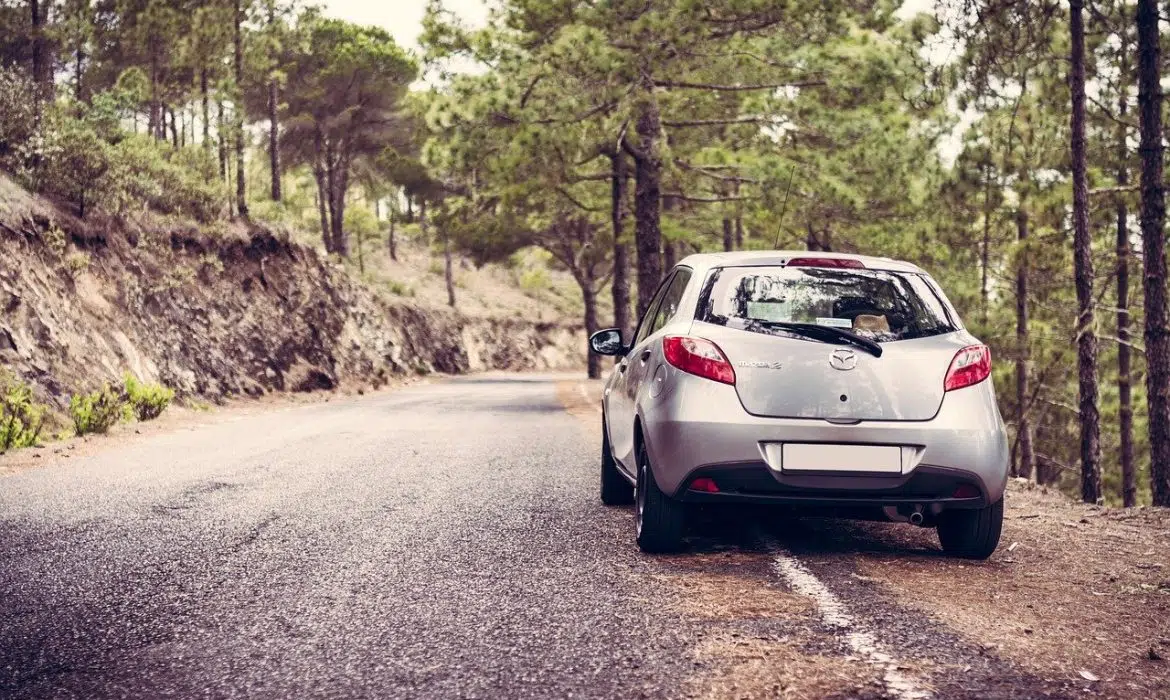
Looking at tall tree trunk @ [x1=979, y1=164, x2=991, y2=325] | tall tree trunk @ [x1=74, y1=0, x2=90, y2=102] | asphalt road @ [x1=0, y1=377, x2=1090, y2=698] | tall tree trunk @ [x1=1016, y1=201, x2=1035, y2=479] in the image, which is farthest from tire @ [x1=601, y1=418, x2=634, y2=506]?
tall tree trunk @ [x1=74, y1=0, x2=90, y2=102]

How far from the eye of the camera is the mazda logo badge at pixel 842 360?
5.07 meters

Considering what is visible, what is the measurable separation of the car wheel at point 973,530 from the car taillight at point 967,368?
73 cm

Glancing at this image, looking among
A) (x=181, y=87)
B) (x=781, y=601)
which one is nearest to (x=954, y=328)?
(x=781, y=601)

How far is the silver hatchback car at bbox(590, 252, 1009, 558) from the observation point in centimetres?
500

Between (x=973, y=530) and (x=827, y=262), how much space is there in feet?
5.47

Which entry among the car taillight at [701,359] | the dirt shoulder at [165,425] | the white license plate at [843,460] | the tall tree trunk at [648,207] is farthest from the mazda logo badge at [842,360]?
the tall tree trunk at [648,207]

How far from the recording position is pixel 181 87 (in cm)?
2714

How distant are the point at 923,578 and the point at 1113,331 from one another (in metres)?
22.9

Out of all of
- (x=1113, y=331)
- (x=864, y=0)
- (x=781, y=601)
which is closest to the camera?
(x=781, y=601)

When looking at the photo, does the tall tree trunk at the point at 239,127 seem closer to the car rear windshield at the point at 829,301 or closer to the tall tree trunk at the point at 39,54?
the tall tree trunk at the point at 39,54

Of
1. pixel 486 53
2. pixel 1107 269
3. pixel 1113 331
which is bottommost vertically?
pixel 1113 331

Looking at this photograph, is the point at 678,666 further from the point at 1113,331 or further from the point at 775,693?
the point at 1113,331

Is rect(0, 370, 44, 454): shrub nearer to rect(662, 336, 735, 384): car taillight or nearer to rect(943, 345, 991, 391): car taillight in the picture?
rect(662, 336, 735, 384): car taillight

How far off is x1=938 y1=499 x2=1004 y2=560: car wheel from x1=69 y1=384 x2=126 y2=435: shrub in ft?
36.9
